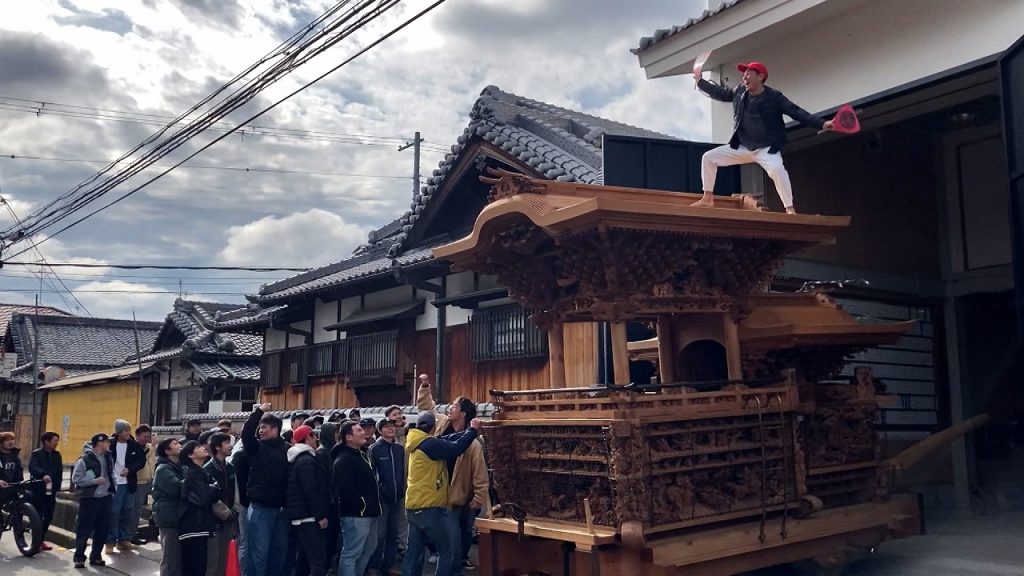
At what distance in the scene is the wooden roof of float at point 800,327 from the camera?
8.03 m

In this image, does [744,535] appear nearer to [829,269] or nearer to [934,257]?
[829,269]

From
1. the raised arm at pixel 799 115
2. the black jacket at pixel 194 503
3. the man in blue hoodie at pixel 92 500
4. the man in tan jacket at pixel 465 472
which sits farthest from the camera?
the man in blue hoodie at pixel 92 500

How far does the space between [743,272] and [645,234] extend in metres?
1.38

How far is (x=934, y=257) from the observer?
47.6ft

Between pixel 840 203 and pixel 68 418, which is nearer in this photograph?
pixel 840 203

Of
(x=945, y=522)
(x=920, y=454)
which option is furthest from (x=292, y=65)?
(x=945, y=522)

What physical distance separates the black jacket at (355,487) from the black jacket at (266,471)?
Answer: 0.54 metres

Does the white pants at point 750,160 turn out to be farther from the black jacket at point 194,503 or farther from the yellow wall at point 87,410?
the yellow wall at point 87,410

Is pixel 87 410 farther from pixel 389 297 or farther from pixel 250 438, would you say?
pixel 250 438

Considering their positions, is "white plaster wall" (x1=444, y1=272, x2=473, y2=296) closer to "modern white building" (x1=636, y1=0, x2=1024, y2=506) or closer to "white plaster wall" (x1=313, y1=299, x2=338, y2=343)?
"white plaster wall" (x1=313, y1=299, x2=338, y2=343)

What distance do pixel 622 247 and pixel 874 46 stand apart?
5152 millimetres

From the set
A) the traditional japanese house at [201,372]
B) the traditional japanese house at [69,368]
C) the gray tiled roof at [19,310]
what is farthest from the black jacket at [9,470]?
the gray tiled roof at [19,310]

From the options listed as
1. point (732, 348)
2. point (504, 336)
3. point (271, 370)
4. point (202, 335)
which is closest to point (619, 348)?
point (732, 348)

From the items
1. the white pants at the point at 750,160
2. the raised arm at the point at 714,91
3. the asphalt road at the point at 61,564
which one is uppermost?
the raised arm at the point at 714,91
